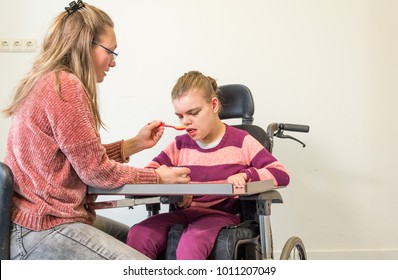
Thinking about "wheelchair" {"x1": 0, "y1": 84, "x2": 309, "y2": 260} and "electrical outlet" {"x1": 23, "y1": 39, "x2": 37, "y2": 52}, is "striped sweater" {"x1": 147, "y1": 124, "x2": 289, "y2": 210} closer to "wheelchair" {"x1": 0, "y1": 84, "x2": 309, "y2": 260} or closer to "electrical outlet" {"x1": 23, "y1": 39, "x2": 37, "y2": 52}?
"wheelchair" {"x1": 0, "y1": 84, "x2": 309, "y2": 260}

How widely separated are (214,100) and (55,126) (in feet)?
2.22

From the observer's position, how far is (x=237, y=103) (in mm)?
1796

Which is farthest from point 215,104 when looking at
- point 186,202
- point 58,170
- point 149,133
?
point 58,170

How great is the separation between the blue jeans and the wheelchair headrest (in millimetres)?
804

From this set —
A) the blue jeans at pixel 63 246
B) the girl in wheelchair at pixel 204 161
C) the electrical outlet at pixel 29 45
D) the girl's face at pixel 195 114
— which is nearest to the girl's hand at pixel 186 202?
the girl in wheelchair at pixel 204 161

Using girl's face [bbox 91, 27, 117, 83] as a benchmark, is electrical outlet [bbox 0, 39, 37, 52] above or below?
above

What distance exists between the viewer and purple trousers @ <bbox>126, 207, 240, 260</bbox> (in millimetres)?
1266

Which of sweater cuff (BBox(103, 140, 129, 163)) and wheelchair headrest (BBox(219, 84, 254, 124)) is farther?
wheelchair headrest (BBox(219, 84, 254, 124))

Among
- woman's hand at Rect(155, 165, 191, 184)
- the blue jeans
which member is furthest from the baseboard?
the blue jeans

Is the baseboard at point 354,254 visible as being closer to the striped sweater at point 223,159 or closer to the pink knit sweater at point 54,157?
the striped sweater at point 223,159

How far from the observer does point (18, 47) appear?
2.36 meters

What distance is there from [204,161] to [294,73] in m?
0.97

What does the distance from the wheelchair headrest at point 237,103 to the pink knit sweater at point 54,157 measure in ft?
2.30

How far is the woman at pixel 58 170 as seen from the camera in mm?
1107
